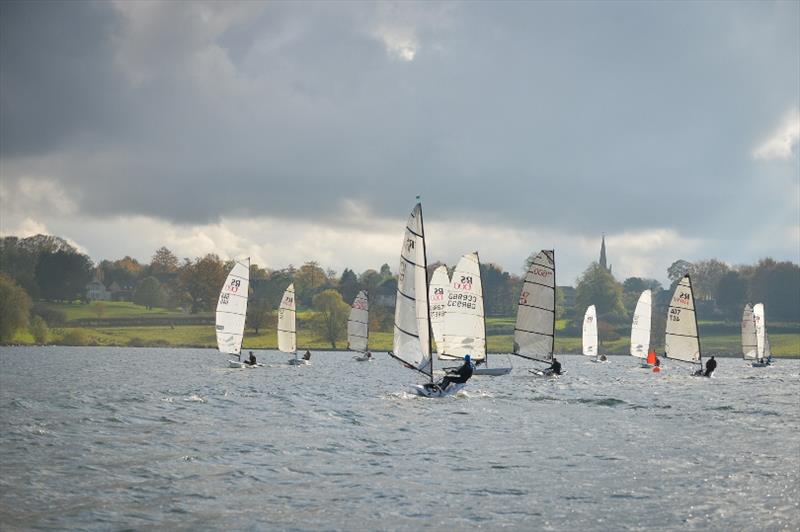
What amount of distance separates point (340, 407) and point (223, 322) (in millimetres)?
34455

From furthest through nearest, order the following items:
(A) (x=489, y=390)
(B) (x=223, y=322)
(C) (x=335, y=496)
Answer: (B) (x=223, y=322), (A) (x=489, y=390), (C) (x=335, y=496)

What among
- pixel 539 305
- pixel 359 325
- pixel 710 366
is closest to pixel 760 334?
pixel 710 366

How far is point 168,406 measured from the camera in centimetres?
4531

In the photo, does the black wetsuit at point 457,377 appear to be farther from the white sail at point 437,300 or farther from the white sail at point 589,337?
the white sail at point 589,337

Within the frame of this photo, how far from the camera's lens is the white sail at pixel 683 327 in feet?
263

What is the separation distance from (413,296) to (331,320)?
497ft

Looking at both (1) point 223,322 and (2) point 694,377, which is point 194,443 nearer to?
(1) point 223,322

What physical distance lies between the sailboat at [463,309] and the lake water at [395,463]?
15.6 metres

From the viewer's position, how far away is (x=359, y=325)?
121938 mm

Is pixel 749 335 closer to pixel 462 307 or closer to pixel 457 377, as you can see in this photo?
pixel 462 307

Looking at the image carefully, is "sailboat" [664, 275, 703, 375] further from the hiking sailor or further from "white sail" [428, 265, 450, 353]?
the hiking sailor

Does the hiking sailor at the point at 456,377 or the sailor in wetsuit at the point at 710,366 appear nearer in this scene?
the hiking sailor at the point at 456,377

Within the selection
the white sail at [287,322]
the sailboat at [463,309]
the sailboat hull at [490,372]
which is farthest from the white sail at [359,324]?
the sailboat at [463,309]

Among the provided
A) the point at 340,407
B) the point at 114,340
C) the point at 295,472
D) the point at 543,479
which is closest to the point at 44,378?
the point at 340,407
